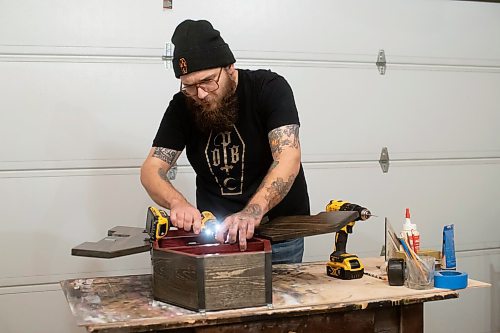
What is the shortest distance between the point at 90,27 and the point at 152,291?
5.61ft

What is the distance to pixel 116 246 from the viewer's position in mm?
1915

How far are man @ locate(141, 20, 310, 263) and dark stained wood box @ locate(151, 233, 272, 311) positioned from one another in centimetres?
28

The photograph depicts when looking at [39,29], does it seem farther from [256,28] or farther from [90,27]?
[256,28]

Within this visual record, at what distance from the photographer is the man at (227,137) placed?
219 centimetres

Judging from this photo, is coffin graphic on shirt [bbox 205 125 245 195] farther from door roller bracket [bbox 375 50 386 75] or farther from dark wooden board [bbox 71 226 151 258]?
door roller bracket [bbox 375 50 386 75]

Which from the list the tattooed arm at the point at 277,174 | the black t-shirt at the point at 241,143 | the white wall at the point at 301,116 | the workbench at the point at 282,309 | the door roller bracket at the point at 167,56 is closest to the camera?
the workbench at the point at 282,309

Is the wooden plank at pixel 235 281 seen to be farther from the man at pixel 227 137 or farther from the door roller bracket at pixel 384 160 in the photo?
the door roller bracket at pixel 384 160

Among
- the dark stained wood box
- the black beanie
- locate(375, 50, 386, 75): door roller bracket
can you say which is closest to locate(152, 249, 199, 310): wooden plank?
the dark stained wood box

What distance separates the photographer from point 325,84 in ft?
11.7

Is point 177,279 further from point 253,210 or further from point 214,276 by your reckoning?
point 253,210

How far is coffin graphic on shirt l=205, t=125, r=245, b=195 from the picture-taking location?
7.70ft

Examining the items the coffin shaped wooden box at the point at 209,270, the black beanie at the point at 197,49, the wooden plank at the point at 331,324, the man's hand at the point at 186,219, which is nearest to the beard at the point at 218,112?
the black beanie at the point at 197,49

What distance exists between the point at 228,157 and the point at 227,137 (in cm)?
7

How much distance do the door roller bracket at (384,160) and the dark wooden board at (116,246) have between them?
1.90 metres
